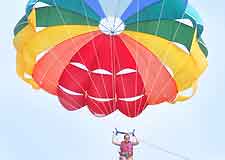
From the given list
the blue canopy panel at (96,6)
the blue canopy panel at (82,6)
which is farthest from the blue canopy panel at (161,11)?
the blue canopy panel at (82,6)

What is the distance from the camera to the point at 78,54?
2425 cm

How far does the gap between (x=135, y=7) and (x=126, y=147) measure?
303 cm

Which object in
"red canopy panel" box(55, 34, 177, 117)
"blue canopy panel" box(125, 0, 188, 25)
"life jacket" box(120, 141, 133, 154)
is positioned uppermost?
"blue canopy panel" box(125, 0, 188, 25)

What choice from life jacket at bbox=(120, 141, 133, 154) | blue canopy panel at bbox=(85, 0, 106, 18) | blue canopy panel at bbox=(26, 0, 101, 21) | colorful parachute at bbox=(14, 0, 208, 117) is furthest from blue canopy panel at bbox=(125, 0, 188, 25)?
life jacket at bbox=(120, 141, 133, 154)

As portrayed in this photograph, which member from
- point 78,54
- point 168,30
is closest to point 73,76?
point 78,54

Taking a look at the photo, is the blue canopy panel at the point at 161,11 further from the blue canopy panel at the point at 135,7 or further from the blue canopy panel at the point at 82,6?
the blue canopy panel at the point at 82,6

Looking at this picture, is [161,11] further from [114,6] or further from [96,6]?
[96,6]

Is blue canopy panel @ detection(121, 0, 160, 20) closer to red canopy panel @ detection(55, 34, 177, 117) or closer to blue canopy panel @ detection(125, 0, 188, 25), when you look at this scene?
blue canopy panel @ detection(125, 0, 188, 25)

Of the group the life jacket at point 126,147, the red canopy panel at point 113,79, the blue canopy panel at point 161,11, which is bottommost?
the life jacket at point 126,147

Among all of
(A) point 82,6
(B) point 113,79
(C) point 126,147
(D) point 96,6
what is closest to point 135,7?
(D) point 96,6

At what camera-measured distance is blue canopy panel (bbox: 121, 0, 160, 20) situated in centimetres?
2345

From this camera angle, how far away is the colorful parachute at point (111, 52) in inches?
922

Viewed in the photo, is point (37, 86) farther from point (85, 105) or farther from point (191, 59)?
point (191, 59)

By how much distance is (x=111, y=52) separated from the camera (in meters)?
24.2
